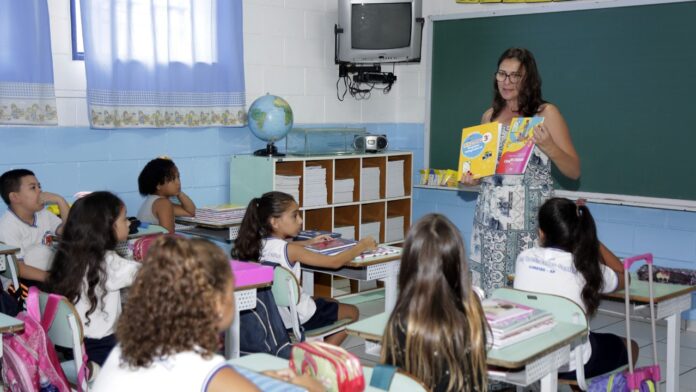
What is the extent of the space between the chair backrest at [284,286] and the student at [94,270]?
60cm

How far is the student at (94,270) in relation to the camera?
307cm

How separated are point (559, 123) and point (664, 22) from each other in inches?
88.6

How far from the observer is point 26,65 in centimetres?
453

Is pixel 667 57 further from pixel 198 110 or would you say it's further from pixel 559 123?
pixel 198 110

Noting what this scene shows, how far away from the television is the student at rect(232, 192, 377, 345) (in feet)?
8.32

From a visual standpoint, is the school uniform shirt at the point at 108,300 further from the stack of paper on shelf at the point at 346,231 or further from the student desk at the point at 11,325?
the stack of paper on shelf at the point at 346,231

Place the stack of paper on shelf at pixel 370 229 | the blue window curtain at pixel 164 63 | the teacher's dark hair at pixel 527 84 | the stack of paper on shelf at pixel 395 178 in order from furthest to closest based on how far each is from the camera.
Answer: the stack of paper on shelf at pixel 395 178 → the stack of paper on shelf at pixel 370 229 → the blue window curtain at pixel 164 63 → the teacher's dark hair at pixel 527 84

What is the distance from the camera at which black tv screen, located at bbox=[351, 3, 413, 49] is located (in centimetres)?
610

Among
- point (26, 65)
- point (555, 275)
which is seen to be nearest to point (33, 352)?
point (555, 275)

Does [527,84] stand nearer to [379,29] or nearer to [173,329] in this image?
[173,329]

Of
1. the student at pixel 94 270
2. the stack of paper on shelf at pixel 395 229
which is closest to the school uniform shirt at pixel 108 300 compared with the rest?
the student at pixel 94 270

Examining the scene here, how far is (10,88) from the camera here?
14.7 ft

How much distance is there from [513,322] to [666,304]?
1150 millimetres

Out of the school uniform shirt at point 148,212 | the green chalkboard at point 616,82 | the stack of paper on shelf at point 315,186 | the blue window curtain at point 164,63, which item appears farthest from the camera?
the stack of paper on shelf at point 315,186
